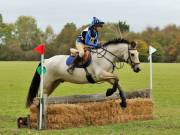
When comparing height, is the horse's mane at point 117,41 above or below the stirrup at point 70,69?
above

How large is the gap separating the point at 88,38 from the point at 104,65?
0.77 metres

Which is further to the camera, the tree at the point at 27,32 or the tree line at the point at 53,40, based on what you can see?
the tree at the point at 27,32

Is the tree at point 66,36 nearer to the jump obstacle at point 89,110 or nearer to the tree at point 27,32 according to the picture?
the tree at point 27,32

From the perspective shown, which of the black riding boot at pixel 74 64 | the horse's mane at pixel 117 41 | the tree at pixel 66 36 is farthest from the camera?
the tree at pixel 66 36

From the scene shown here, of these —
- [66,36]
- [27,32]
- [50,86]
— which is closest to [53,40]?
[66,36]

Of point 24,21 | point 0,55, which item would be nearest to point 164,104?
point 0,55

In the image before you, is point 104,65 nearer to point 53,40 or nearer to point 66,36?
point 66,36

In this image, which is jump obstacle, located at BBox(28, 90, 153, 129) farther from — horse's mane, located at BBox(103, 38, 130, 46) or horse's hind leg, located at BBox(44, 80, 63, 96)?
horse's mane, located at BBox(103, 38, 130, 46)

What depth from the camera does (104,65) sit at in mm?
12180

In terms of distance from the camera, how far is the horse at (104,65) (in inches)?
475

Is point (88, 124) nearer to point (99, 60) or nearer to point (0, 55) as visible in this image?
point (99, 60)

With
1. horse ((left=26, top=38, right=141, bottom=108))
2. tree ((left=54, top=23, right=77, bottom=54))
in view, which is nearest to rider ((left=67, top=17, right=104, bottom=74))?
horse ((left=26, top=38, right=141, bottom=108))

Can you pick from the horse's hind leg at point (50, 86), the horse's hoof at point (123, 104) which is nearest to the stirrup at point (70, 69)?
the horse's hind leg at point (50, 86)

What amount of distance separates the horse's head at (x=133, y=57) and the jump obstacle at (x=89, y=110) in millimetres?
1320
